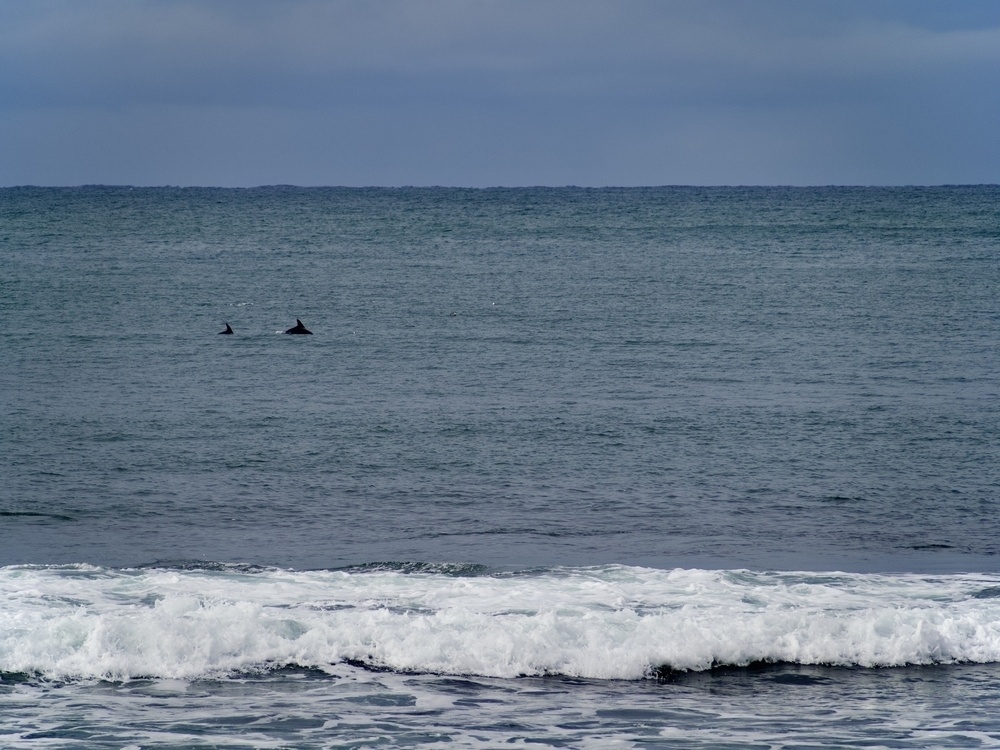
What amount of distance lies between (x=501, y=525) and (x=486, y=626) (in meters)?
4.99

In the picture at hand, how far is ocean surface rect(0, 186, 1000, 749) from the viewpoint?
1329 centimetres

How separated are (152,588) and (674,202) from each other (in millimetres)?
137337

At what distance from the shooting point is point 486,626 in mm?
Result: 14836

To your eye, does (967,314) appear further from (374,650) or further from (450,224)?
(450,224)

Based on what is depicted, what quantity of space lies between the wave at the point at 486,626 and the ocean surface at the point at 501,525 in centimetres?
5

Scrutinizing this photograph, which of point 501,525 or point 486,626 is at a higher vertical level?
point 501,525

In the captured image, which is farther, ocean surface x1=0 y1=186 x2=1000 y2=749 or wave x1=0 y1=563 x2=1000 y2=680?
wave x1=0 y1=563 x2=1000 y2=680

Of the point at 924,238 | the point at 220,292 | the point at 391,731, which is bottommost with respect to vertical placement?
the point at 391,731

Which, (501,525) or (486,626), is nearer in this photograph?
(486,626)

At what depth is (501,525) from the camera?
19781 mm

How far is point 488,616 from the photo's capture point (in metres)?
15.3

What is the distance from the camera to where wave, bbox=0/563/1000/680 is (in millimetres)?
14312

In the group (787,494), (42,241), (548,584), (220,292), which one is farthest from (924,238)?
(548,584)

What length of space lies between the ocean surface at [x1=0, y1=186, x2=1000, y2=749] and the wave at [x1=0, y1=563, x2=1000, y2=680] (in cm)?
5
